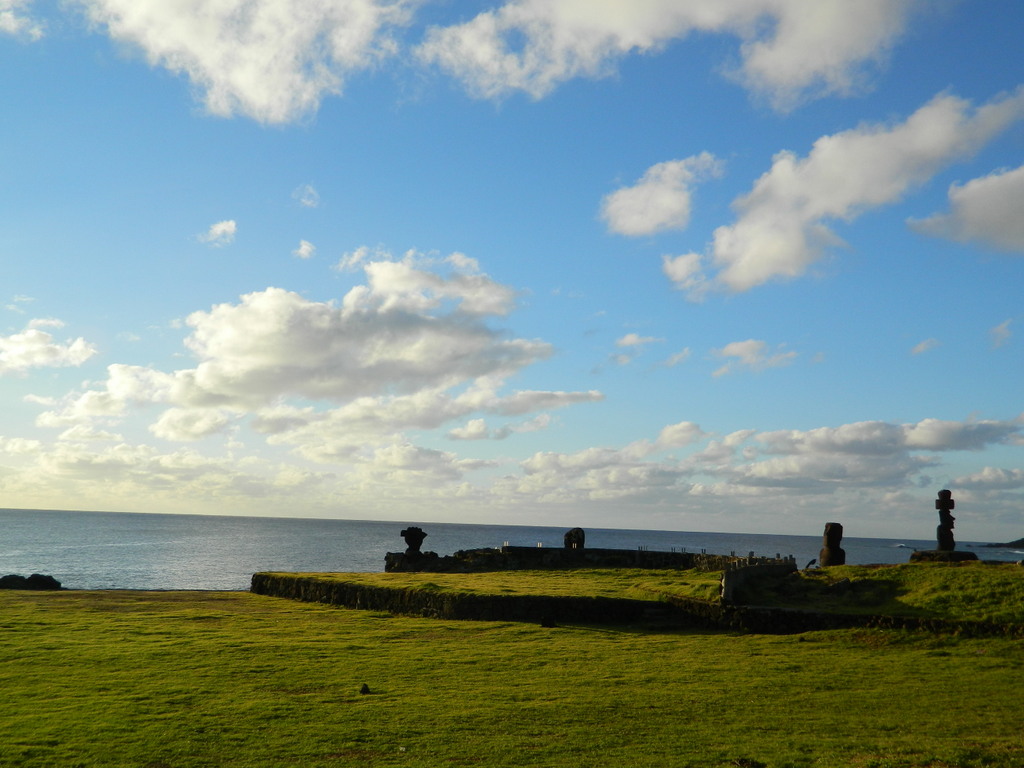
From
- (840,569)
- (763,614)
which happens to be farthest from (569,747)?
(840,569)

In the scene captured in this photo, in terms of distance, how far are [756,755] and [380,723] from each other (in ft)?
23.4

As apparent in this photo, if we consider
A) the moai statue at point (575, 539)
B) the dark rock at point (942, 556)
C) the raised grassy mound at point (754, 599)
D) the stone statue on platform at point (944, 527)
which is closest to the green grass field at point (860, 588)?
the raised grassy mound at point (754, 599)

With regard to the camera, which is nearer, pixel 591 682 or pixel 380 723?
pixel 380 723

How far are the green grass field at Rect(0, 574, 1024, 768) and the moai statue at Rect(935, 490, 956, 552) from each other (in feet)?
50.8

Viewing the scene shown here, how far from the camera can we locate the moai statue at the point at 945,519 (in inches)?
1519

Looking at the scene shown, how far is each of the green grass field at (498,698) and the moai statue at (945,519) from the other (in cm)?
1550

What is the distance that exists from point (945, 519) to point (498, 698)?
30147 mm

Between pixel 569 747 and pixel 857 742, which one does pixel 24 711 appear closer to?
pixel 569 747

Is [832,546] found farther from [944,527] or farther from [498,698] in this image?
[498,698]

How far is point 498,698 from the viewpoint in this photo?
17969 mm

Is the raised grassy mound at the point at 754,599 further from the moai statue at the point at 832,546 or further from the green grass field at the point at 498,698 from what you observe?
the moai statue at the point at 832,546

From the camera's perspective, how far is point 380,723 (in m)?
15.7

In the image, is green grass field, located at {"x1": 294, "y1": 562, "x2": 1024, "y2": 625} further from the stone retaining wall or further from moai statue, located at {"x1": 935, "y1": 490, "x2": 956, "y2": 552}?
moai statue, located at {"x1": 935, "y1": 490, "x2": 956, "y2": 552}

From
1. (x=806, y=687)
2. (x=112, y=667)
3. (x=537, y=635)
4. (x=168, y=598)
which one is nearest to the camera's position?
(x=806, y=687)
